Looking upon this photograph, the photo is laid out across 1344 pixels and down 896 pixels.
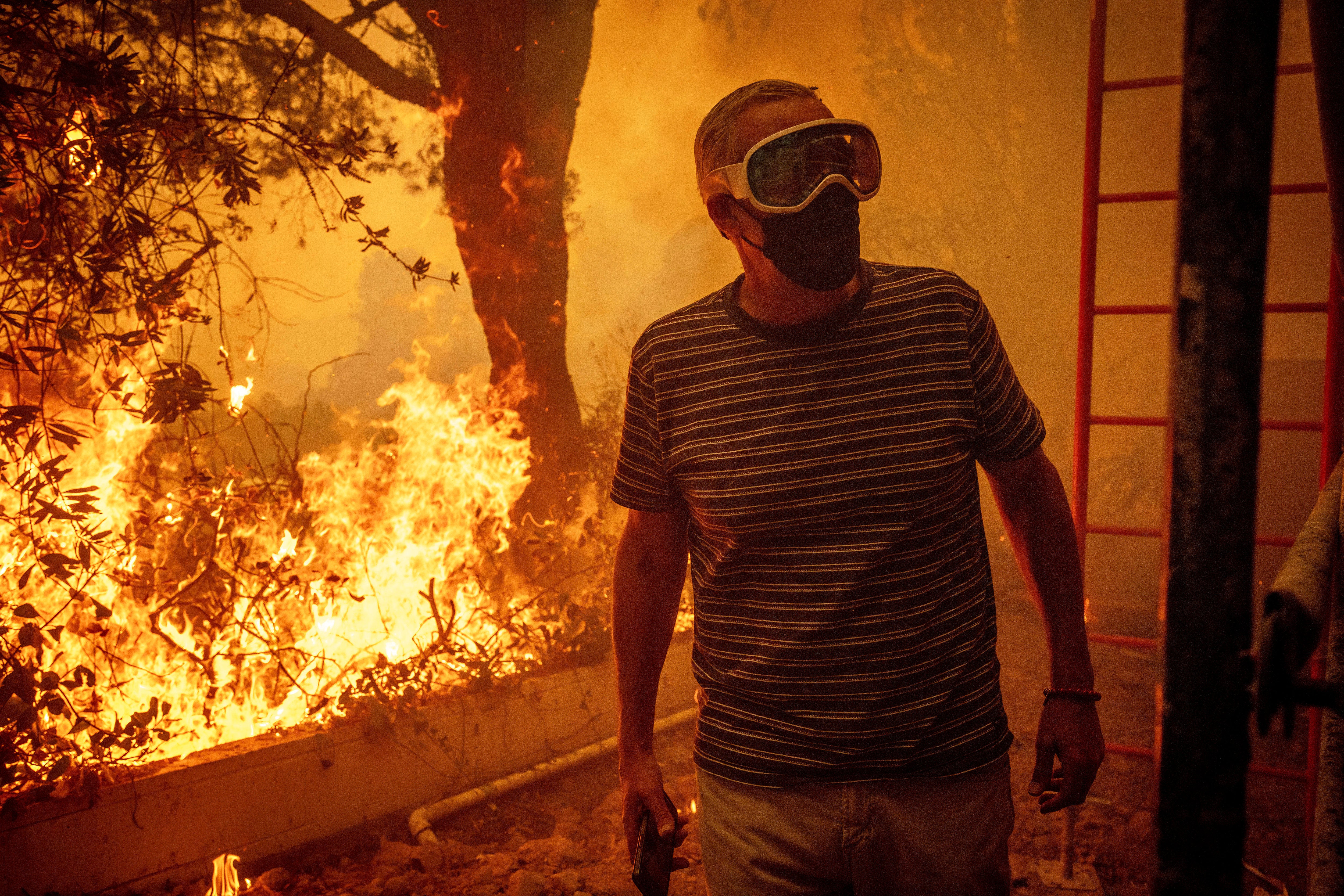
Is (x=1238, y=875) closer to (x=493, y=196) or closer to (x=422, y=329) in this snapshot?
(x=493, y=196)

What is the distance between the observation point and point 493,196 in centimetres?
665

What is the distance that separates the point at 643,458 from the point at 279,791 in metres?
3.22

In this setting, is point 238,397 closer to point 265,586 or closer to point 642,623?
point 265,586

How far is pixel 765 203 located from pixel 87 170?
3.17m

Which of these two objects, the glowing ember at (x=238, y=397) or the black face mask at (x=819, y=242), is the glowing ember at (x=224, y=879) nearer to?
the glowing ember at (x=238, y=397)

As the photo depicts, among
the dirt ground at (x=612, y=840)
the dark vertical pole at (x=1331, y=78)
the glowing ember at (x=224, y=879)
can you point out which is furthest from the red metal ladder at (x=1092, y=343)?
the glowing ember at (x=224, y=879)

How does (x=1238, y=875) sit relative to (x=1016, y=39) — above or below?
below

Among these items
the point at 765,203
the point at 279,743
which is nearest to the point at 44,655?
the point at 279,743

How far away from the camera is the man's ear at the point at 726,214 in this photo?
2064 millimetres

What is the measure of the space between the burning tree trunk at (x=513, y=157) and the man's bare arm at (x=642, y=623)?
4.65 meters

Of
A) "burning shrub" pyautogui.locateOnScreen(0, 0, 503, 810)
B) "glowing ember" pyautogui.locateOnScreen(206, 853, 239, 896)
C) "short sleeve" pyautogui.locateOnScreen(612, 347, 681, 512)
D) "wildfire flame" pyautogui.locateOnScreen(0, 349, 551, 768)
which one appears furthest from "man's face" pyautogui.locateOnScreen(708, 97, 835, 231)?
"glowing ember" pyautogui.locateOnScreen(206, 853, 239, 896)

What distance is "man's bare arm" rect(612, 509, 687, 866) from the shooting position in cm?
214

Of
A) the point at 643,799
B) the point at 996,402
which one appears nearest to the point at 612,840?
the point at 643,799

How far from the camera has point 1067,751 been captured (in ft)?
6.31
